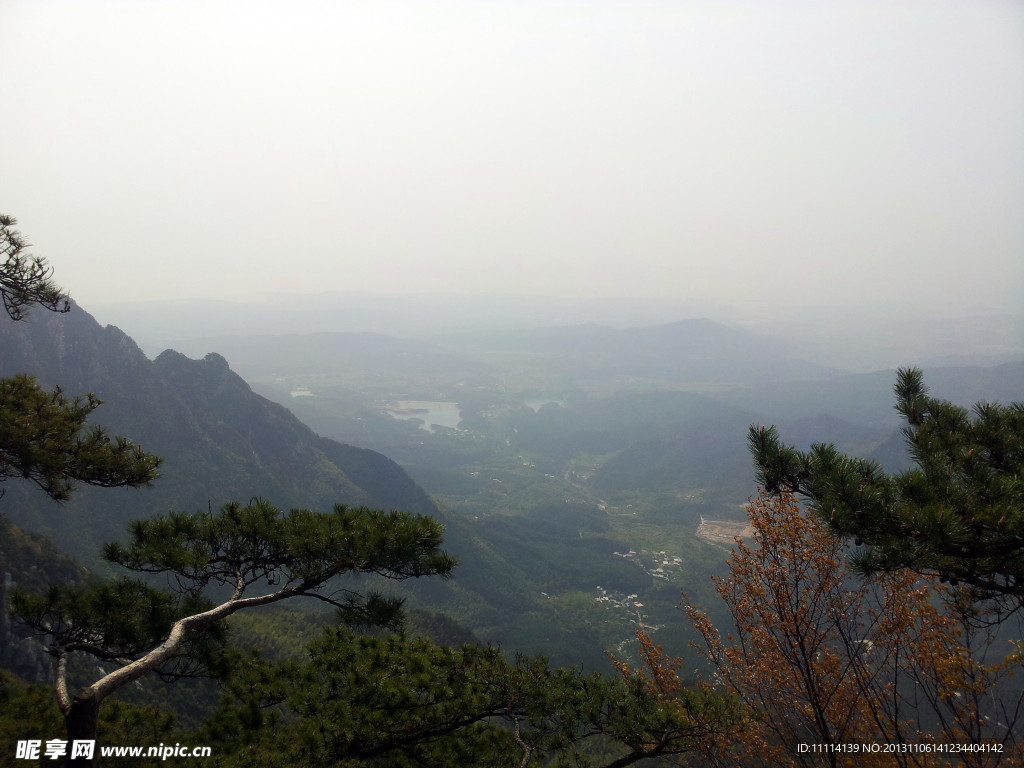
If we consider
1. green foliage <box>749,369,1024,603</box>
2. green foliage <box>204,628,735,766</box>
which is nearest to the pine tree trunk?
green foliage <box>204,628,735,766</box>

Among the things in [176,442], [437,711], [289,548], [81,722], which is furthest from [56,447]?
[176,442]

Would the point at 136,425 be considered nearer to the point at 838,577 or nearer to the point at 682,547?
the point at 838,577

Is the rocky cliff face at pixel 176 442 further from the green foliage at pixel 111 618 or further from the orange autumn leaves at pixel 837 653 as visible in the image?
the orange autumn leaves at pixel 837 653

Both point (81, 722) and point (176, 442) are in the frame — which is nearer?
point (81, 722)

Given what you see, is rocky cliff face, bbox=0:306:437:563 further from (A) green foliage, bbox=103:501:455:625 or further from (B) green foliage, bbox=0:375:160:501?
(A) green foliage, bbox=103:501:455:625

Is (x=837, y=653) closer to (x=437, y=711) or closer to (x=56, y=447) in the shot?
(x=437, y=711)

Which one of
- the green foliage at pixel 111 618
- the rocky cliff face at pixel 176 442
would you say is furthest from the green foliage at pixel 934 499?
the rocky cliff face at pixel 176 442
